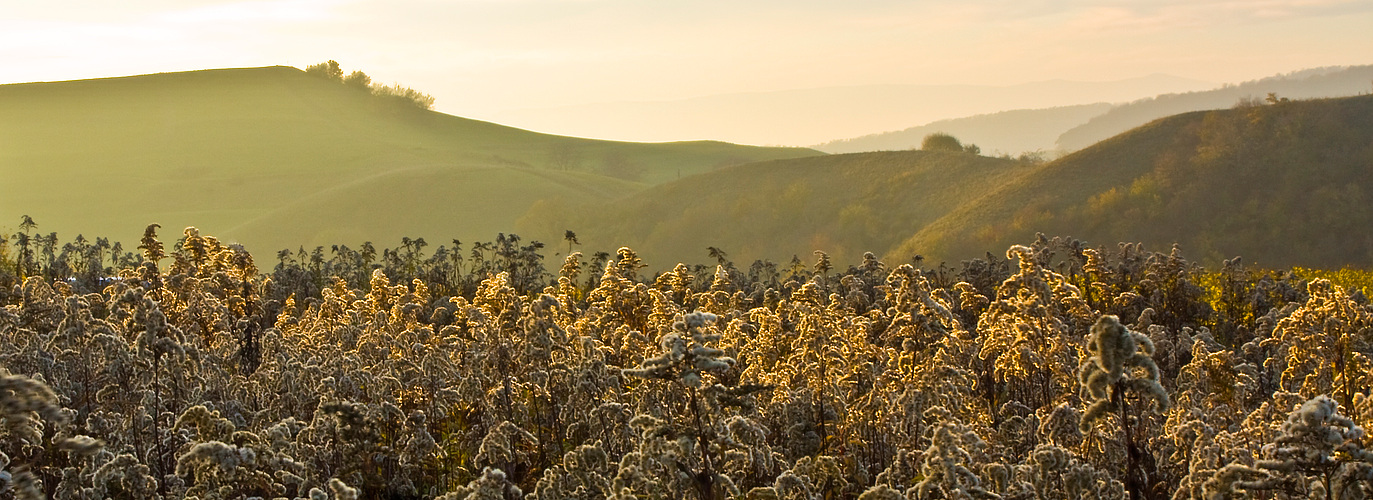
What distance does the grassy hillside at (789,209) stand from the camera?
77.0m

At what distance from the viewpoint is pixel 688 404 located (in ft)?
21.7

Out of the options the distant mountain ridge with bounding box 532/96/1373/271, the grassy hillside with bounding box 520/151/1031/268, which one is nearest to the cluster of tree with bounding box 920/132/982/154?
the grassy hillside with bounding box 520/151/1031/268

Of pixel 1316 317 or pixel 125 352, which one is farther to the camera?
pixel 125 352

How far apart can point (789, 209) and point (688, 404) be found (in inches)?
3115

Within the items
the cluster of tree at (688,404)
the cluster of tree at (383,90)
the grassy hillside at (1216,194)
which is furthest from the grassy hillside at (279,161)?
the cluster of tree at (688,404)

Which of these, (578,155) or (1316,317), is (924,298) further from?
(578,155)

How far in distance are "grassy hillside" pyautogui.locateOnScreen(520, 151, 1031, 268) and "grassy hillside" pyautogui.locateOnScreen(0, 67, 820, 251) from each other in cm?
1574

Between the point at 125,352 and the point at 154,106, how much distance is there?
182m

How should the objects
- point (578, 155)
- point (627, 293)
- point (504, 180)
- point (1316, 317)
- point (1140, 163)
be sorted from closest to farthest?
point (1316, 317), point (627, 293), point (1140, 163), point (504, 180), point (578, 155)

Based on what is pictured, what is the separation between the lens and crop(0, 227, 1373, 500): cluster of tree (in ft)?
20.6

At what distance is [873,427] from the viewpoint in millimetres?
10570

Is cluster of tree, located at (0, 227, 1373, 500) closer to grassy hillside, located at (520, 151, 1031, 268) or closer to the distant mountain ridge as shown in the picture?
the distant mountain ridge

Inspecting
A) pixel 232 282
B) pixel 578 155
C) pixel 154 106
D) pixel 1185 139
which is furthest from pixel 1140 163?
pixel 154 106

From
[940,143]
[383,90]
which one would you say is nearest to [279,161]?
[383,90]
